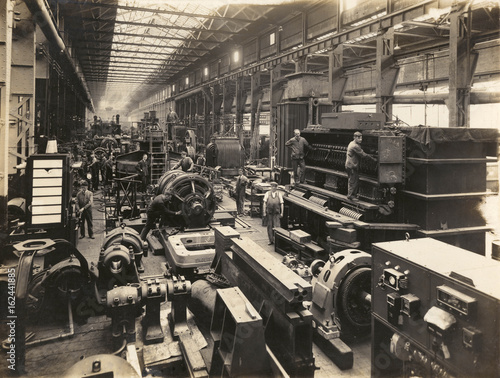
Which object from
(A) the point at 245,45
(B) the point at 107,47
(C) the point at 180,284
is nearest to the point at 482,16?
(C) the point at 180,284

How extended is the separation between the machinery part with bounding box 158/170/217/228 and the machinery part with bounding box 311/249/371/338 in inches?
182

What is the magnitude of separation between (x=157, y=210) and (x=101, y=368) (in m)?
6.48

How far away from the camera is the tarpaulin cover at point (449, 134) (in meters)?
6.65

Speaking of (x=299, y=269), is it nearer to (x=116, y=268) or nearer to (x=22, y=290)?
(x=116, y=268)

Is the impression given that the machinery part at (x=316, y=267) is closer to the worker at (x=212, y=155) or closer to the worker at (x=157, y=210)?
the worker at (x=157, y=210)

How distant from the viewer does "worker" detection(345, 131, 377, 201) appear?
7.84m

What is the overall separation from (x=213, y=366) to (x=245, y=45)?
24.8 meters

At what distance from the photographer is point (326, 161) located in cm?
1030

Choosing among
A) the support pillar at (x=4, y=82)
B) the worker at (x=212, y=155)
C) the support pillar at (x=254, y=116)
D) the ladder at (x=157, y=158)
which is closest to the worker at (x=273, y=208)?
the support pillar at (x=4, y=82)

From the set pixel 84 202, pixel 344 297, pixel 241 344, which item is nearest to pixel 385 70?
pixel 344 297

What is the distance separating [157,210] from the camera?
9.12 m

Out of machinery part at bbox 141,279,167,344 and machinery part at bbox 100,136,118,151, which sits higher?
machinery part at bbox 100,136,118,151

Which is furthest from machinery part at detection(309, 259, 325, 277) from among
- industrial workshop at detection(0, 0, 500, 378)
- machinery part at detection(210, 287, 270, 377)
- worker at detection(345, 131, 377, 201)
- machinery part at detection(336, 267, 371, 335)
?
machinery part at detection(210, 287, 270, 377)

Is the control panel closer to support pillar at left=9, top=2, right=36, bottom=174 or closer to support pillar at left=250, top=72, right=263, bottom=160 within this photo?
support pillar at left=9, top=2, right=36, bottom=174
